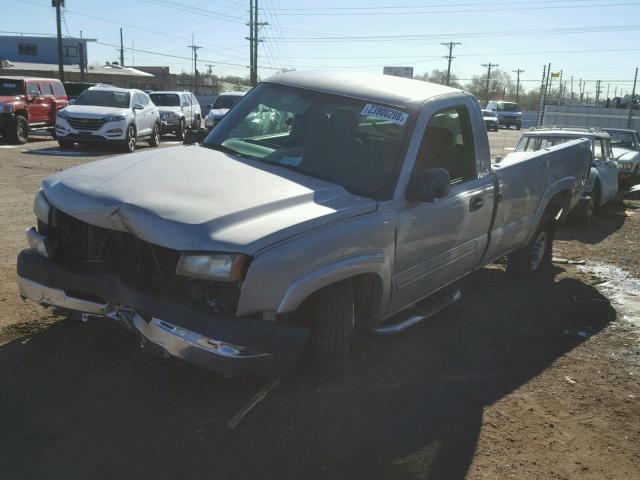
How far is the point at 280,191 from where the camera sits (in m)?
3.50

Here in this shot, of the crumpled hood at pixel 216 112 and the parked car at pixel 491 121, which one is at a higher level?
the crumpled hood at pixel 216 112

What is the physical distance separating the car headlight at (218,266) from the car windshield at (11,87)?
18.8m

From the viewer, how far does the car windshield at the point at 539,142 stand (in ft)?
35.4

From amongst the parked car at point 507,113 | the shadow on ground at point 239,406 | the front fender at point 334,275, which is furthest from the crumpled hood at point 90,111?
the parked car at point 507,113

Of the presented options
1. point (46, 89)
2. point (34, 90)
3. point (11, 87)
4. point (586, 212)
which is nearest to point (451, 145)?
point (586, 212)

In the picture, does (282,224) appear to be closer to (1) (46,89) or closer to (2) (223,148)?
(2) (223,148)

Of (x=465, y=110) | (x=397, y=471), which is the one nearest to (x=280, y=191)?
(x=397, y=471)

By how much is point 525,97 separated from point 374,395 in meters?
101

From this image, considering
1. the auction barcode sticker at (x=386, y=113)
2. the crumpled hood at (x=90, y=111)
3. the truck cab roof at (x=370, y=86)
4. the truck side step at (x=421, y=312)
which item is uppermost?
the truck cab roof at (x=370, y=86)

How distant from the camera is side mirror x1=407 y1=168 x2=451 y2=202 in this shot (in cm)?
377

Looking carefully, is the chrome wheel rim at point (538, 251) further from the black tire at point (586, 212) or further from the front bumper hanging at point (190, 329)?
the front bumper hanging at point (190, 329)

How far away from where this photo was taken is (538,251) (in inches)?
266

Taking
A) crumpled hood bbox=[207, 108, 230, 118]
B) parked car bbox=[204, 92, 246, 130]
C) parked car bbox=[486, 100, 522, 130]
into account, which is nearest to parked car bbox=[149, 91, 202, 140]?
parked car bbox=[204, 92, 246, 130]

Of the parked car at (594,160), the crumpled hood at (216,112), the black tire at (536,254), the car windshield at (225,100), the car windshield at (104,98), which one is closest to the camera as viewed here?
the black tire at (536,254)
